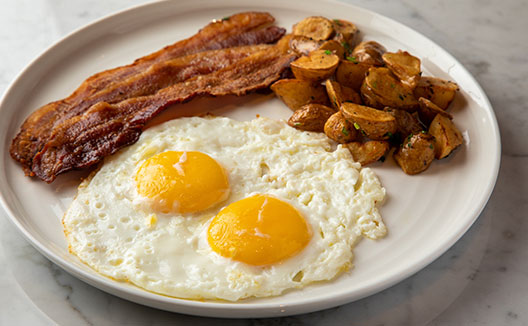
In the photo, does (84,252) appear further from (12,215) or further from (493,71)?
(493,71)

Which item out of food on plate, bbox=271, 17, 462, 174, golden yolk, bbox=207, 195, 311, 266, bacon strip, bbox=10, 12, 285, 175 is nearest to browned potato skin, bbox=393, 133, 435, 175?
food on plate, bbox=271, 17, 462, 174

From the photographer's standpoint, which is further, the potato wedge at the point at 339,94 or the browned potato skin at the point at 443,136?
the potato wedge at the point at 339,94

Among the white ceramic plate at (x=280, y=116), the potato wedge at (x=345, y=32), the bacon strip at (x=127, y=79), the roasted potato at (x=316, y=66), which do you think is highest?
the roasted potato at (x=316, y=66)

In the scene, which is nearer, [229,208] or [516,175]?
[229,208]

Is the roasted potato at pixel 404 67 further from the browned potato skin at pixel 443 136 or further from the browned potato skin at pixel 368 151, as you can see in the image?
the browned potato skin at pixel 368 151

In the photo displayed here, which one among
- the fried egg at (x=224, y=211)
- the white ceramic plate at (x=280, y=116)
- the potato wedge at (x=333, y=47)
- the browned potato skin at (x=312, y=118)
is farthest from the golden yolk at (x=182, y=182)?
the potato wedge at (x=333, y=47)

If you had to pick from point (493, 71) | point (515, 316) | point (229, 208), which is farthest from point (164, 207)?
point (493, 71)
